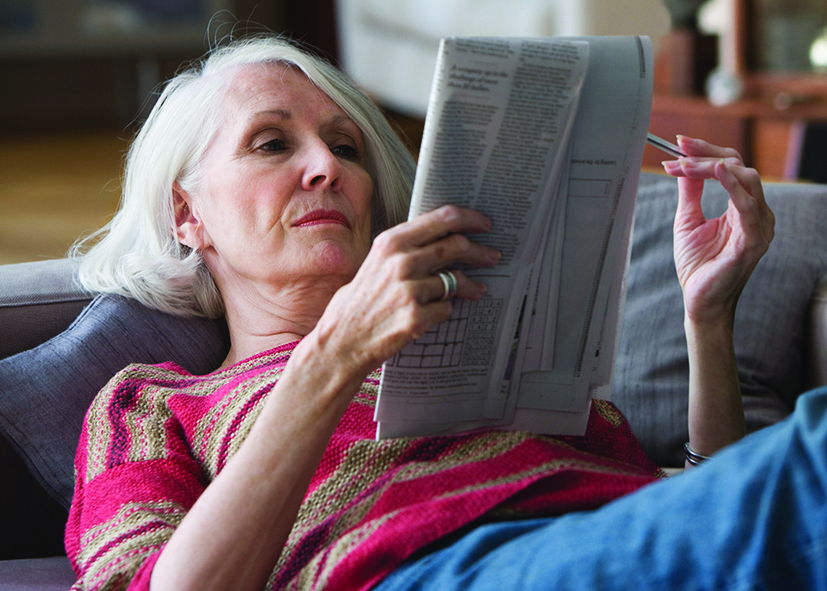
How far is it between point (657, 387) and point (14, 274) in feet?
3.53

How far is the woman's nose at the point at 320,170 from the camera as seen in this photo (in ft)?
3.77

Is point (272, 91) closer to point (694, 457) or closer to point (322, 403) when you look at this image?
point (322, 403)

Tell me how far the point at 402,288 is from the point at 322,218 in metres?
0.40

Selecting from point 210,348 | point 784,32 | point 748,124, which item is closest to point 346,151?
point 210,348

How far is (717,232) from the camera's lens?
1.10 meters

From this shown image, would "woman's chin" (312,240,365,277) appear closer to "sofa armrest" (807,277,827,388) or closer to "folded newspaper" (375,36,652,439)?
"folded newspaper" (375,36,652,439)

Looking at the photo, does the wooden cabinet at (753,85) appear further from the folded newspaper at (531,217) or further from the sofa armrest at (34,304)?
the sofa armrest at (34,304)

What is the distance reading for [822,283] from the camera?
4.53 ft

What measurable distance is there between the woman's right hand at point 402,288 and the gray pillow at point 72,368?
0.56 metres

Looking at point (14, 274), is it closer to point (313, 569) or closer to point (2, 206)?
point (313, 569)

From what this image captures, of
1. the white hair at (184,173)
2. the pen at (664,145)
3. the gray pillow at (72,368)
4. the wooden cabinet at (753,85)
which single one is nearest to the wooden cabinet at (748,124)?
the wooden cabinet at (753,85)

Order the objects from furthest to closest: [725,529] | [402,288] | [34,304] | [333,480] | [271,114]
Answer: [34,304]
[271,114]
[333,480]
[402,288]
[725,529]

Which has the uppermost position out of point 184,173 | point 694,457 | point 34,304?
point 184,173

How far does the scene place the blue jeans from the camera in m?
0.61
